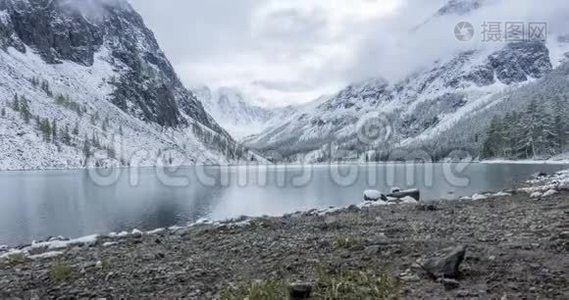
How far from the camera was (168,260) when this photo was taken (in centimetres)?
1478

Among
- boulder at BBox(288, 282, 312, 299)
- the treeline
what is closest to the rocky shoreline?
boulder at BBox(288, 282, 312, 299)

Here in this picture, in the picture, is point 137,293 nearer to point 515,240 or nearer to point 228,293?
point 228,293

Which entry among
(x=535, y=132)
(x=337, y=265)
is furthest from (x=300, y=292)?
(x=535, y=132)

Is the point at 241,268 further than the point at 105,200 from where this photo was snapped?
No

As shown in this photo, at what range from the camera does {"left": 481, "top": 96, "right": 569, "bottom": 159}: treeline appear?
467 feet

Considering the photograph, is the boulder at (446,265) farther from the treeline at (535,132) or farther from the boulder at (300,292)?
the treeline at (535,132)

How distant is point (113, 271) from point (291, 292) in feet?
19.8

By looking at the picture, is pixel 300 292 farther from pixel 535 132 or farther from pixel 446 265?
pixel 535 132

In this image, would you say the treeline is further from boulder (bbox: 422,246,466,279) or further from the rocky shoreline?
boulder (bbox: 422,246,466,279)

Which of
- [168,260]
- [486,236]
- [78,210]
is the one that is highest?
[486,236]

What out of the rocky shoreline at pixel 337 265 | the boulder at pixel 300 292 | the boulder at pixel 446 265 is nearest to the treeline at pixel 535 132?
the rocky shoreline at pixel 337 265

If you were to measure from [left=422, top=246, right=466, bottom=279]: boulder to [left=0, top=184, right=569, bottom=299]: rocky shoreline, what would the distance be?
122mm

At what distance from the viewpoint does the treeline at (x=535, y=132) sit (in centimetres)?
14225

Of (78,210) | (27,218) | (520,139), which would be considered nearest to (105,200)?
(78,210)
